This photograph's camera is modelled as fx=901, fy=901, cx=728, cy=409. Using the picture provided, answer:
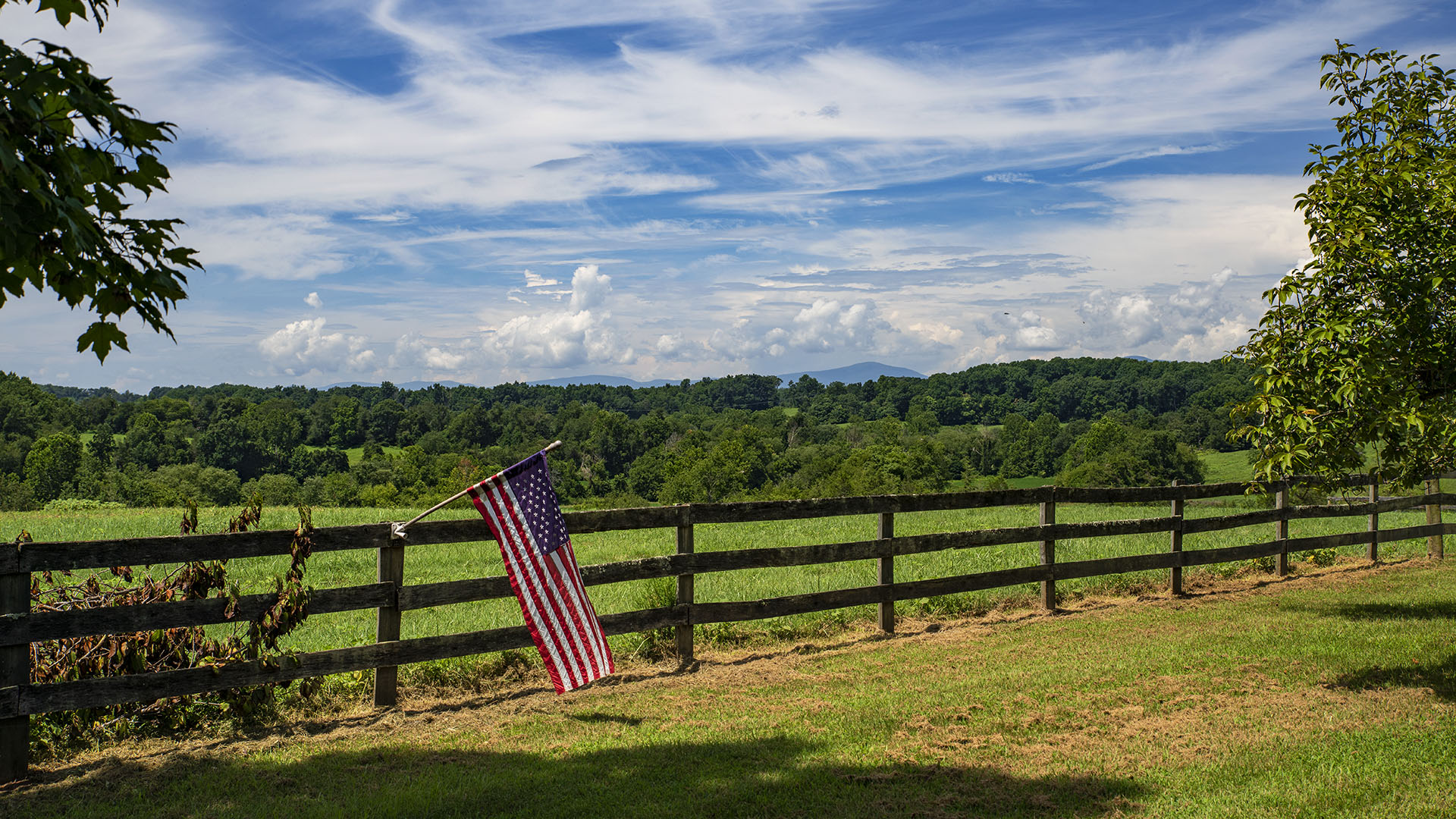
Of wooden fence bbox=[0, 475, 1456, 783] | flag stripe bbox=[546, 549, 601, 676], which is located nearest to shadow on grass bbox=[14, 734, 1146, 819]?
wooden fence bbox=[0, 475, 1456, 783]

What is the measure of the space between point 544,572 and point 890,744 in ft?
8.81

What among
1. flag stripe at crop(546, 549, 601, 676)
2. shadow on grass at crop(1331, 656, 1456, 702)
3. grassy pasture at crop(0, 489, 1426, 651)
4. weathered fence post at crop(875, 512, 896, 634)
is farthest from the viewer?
grassy pasture at crop(0, 489, 1426, 651)

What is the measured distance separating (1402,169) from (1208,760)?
4.80 m

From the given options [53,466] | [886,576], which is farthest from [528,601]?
[53,466]

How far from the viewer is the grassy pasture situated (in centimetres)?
976

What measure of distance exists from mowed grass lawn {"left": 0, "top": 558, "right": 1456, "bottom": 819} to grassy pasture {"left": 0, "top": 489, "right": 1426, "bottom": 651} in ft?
5.75

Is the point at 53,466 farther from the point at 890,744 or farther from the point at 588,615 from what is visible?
the point at 890,744

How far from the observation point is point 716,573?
1342 cm

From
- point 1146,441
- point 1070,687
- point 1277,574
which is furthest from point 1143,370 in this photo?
point 1070,687

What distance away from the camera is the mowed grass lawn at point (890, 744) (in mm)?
4910

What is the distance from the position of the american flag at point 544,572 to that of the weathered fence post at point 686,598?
1500 mm

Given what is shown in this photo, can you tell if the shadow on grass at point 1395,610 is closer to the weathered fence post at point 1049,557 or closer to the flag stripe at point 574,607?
the weathered fence post at point 1049,557

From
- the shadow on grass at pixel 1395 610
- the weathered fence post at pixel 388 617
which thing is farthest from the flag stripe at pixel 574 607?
the shadow on grass at pixel 1395 610

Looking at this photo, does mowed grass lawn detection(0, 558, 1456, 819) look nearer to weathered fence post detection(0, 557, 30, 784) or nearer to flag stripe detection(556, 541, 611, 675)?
weathered fence post detection(0, 557, 30, 784)
